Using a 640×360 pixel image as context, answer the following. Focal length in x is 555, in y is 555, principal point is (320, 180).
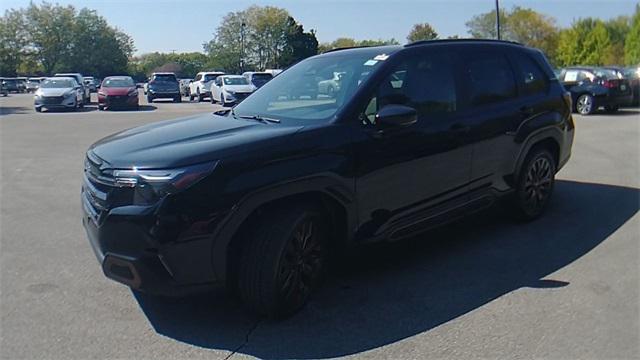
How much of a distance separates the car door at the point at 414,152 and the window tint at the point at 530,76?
1177 millimetres

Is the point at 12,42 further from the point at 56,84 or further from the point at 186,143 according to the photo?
the point at 186,143

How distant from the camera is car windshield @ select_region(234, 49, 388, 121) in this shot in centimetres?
416

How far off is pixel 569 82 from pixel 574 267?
54.6 ft

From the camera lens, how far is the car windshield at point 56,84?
2572cm

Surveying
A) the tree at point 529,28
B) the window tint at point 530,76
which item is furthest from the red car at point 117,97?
the tree at point 529,28

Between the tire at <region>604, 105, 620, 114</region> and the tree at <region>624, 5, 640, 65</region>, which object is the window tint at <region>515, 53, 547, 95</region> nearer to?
the tire at <region>604, 105, 620, 114</region>

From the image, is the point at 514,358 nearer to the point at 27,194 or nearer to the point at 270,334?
the point at 270,334

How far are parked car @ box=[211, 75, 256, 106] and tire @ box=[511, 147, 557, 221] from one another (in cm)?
2062

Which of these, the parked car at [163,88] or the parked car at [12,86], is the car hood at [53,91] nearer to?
the parked car at [163,88]

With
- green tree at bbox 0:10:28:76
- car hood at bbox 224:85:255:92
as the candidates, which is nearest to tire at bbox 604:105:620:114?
car hood at bbox 224:85:255:92

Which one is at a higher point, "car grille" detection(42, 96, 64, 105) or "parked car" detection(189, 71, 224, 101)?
"parked car" detection(189, 71, 224, 101)

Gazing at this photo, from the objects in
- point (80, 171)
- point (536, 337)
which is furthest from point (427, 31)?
point (536, 337)

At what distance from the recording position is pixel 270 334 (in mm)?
3502

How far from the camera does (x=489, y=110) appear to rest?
5012mm
